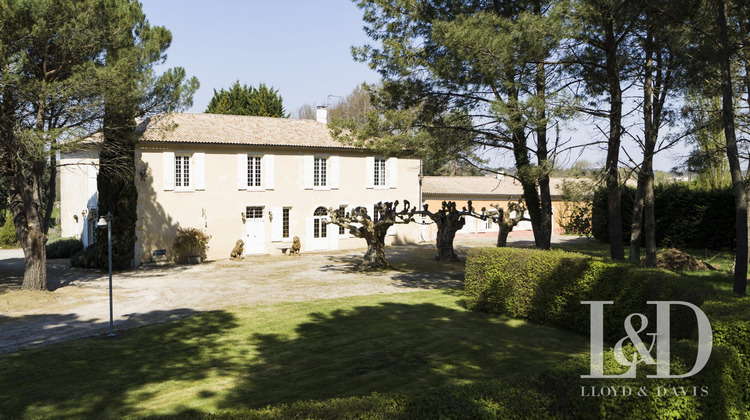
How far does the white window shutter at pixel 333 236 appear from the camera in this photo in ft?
90.1

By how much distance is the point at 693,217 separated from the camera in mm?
23656

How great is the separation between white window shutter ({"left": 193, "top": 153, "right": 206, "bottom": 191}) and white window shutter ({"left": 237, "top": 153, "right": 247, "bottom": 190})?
1610 millimetres

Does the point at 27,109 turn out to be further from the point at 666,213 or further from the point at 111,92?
the point at 666,213

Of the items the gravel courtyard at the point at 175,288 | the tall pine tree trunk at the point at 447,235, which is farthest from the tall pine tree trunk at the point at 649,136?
the tall pine tree trunk at the point at 447,235

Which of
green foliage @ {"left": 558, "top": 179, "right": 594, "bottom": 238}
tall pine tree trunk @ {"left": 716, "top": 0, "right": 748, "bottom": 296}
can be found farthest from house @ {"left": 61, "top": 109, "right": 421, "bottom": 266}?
tall pine tree trunk @ {"left": 716, "top": 0, "right": 748, "bottom": 296}

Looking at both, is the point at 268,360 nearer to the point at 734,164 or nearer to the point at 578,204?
the point at 734,164

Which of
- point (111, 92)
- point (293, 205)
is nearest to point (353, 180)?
point (293, 205)

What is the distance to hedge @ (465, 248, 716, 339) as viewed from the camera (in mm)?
8859

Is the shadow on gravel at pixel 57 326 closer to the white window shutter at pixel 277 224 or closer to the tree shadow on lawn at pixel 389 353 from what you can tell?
the tree shadow on lawn at pixel 389 353

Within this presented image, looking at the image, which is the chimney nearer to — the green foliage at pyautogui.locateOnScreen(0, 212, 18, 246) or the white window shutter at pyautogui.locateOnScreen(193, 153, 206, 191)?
the white window shutter at pyautogui.locateOnScreen(193, 153, 206, 191)

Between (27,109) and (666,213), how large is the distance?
86.7ft

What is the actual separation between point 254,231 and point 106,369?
16.8 m

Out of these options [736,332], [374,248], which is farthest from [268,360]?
[374,248]
